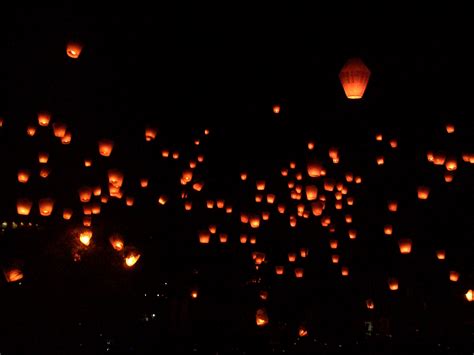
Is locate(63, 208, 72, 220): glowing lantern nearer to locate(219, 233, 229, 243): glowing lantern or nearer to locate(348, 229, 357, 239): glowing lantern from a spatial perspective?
locate(219, 233, 229, 243): glowing lantern

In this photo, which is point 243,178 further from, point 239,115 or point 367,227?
point 367,227

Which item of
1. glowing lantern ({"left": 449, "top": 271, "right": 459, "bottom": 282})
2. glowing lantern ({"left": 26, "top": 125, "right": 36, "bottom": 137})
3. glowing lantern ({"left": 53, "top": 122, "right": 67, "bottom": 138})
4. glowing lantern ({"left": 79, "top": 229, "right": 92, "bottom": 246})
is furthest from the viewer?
glowing lantern ({"left": 449, "top": 271, "right": 459, "bottom": 282})

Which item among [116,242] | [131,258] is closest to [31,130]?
[116,242]

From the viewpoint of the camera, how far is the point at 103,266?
1118cm

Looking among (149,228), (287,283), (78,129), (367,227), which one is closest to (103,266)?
(149,228)

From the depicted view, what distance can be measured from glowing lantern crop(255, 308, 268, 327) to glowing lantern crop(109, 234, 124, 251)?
3.04 meters

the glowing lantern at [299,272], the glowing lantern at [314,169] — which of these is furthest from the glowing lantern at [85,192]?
the glowing lantern at [299,272]

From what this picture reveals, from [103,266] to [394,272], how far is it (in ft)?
21.6

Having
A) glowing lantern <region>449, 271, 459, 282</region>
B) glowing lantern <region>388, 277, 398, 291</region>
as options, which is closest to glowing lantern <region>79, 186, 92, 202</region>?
glowing lantern <region>388, 277, 398, 291</region>

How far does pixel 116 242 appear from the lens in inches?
427

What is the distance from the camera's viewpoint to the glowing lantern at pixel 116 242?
35.4 feet

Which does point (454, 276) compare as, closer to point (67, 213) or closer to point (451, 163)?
point (451, 163)

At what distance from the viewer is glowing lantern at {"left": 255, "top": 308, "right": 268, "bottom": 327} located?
1127 cm

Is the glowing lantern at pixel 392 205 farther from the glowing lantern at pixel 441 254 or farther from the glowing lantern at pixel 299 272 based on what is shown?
the glowing lantern at pixel 299 272
